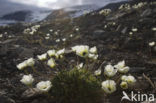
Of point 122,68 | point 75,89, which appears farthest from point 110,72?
point 75,89

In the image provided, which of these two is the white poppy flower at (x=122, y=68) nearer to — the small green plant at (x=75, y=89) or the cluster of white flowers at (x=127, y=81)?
the cluster of white flowers at (x=127, y=81)

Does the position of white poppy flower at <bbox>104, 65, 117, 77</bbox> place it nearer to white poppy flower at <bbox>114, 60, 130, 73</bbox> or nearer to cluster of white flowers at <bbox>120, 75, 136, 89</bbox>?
white poppy flower at <bbox>114, 60, 130, 73</bbox>

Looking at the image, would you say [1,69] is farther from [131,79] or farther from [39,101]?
[131,79]

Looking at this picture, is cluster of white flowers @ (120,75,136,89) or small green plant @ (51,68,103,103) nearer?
small green plant @ (51,68,103,103)

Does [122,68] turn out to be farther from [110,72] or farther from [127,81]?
[110,72]

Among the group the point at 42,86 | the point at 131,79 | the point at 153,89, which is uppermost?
the point at 42,86

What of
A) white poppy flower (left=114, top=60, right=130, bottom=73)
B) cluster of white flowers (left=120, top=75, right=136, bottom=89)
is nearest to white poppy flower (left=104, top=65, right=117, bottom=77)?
white poppy flower (left=114, top=60, right=130, bottom=73)

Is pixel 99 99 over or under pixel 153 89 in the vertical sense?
over

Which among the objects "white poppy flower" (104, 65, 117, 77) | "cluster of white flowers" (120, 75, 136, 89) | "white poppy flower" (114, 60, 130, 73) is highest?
"white poppy flower" (104, 65, 117, 77)

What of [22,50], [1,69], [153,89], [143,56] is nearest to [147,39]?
[143,56]
